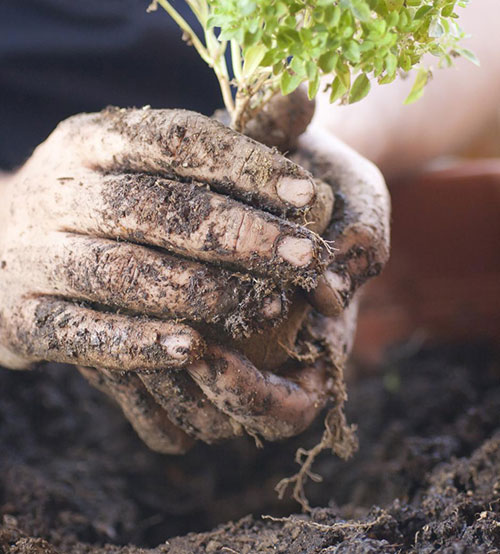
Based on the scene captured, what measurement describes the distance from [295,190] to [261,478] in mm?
1021

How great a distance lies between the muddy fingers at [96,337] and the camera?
0.81 metres

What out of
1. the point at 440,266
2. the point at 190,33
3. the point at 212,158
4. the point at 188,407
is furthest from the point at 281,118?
the point at 440,266

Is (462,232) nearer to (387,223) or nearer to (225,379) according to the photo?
(387,223)

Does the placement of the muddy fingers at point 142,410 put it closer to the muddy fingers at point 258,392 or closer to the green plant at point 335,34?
the muddy fingers at point 258,392

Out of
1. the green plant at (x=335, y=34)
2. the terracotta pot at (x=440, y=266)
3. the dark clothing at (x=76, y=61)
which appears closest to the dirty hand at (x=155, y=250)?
the green plant at (x=335, y=34)

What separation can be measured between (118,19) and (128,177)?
1.01m

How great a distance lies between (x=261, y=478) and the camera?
1.57 meters

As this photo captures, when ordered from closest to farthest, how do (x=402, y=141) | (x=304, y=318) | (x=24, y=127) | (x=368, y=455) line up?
(x=304, y=318) → (x=368, y=455) → (x=24, y=127) → (x=402, y=141)

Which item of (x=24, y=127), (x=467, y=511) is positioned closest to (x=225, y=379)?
(x=467, y=511)

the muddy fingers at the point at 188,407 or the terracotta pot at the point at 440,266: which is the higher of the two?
the muddy fingers at the point at 188,407

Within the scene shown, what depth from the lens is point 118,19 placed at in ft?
5.45

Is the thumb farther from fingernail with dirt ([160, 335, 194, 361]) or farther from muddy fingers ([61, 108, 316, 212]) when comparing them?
fingernail with dirt ([160, 335, 194, 361])

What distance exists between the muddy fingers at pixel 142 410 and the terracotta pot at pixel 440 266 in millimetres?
1074

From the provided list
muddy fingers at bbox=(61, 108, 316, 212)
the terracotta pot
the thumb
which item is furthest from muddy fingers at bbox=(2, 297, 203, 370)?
the terracotta pot
